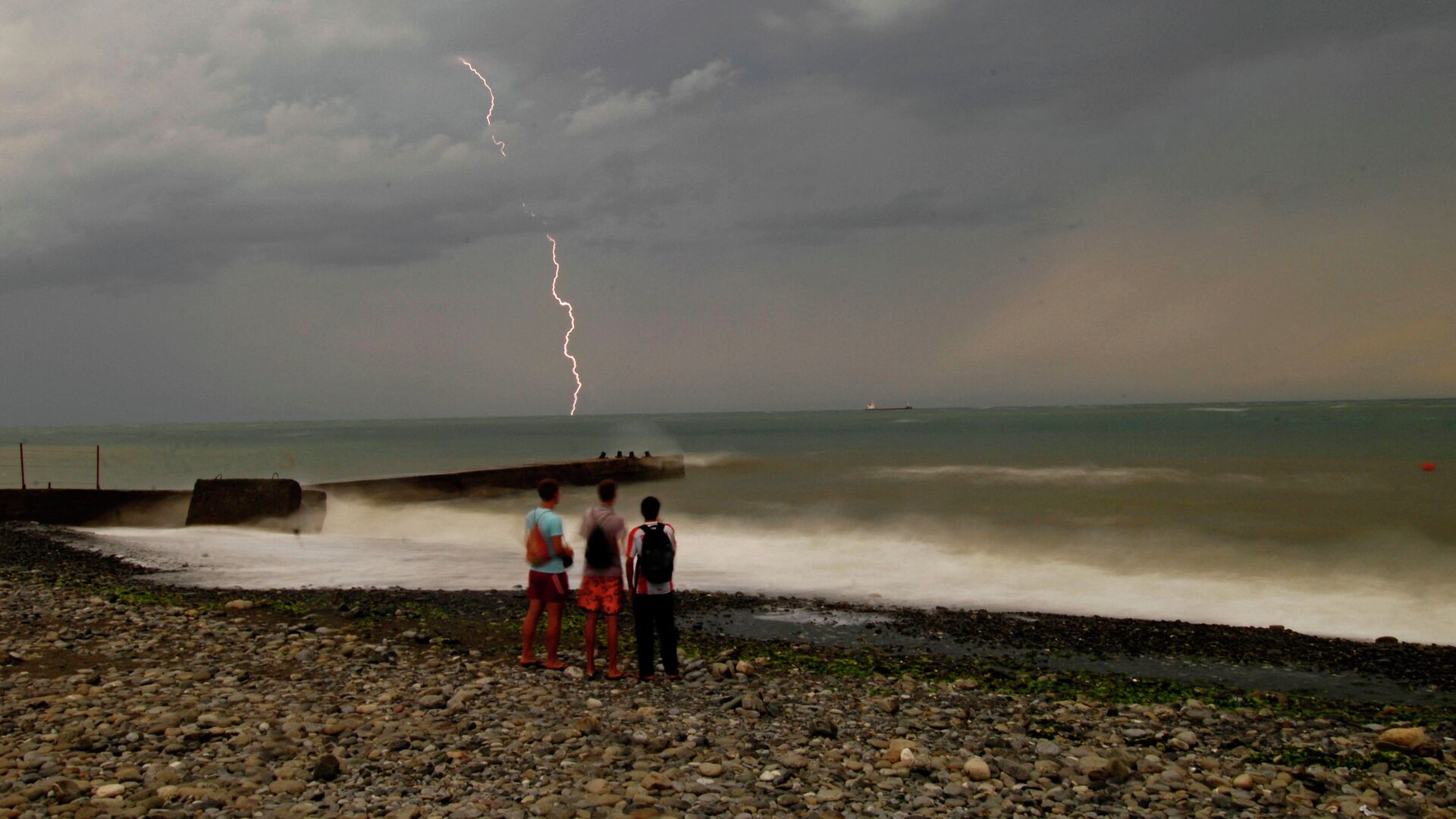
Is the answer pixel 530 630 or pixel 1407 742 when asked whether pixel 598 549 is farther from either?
pixel 1407 742

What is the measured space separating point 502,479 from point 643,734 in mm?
30517

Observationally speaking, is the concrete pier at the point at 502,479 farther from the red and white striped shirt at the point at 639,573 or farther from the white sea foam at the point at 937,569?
the red and white striped shirt at the point at 639,573

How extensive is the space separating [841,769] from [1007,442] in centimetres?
9061

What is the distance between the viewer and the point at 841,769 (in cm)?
671

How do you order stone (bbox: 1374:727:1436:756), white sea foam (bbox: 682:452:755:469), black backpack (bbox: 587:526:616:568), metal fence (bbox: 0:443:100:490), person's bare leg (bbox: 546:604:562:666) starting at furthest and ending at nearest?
white sea foam (bbox: 682:452:755:469), metal fence (bbox: 0:443:100:490), person's bare leg (bbox: 546:604:562:666), black backpack (bbox: 587:526:616:568), stone (bbox: 1374:727:1436:756)

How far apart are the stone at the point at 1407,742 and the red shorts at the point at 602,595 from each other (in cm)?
646

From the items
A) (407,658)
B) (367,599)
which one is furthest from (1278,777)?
(367,599)

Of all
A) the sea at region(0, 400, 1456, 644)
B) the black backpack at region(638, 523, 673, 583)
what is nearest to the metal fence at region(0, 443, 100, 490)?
the sea at region(0, 400, 1456, 644)

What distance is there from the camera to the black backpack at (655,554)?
8.82 m

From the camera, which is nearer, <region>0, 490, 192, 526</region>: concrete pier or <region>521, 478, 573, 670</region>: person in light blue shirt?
<region>521, 478, 573, 670</region>: person in light blue shirt

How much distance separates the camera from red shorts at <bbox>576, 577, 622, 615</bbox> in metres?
9.07

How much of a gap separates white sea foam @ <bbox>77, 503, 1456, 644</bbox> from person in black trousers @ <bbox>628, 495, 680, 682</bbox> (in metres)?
7.32

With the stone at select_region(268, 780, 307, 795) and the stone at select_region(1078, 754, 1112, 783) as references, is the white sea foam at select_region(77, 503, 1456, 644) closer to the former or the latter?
the stone at select_region(1078, 754, 1112, 783)

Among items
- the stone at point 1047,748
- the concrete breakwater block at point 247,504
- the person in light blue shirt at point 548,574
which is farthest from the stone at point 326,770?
the concrete breakwater block at point 247,504
